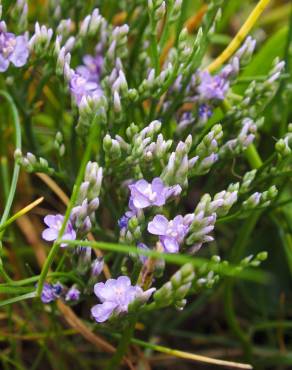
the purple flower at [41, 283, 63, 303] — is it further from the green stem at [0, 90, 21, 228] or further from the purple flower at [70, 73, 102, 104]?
the purple flower at [70, 73, 102, 104]

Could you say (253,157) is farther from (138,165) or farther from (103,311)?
(103,311)

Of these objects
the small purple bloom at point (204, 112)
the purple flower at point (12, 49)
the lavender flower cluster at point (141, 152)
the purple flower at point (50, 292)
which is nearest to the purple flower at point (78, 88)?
the lavender flower cluster at point (141, 152)

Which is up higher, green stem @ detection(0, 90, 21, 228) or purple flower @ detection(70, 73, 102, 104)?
purple flower @ detection(70, 73, 102, 104)

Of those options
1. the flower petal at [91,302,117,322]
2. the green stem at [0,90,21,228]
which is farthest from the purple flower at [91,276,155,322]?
the green stem at [0,90,21,228]

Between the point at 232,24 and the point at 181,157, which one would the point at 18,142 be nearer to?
the point at 181,157

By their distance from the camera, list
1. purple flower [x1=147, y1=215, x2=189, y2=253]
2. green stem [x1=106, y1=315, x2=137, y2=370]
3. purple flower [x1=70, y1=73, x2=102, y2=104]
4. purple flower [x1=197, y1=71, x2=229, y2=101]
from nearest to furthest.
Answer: purple flower [x1=147, y1=215, x2=189, y2=253]
green stem [x1=106, y1=315, x2=137, y2=370]
purple flower [x1=70, y1=73, x2=102, y2=104]
purple flower [x1=197, y1=71, x2=229, y2=101]

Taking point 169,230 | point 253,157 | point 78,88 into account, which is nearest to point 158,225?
point 169,230
